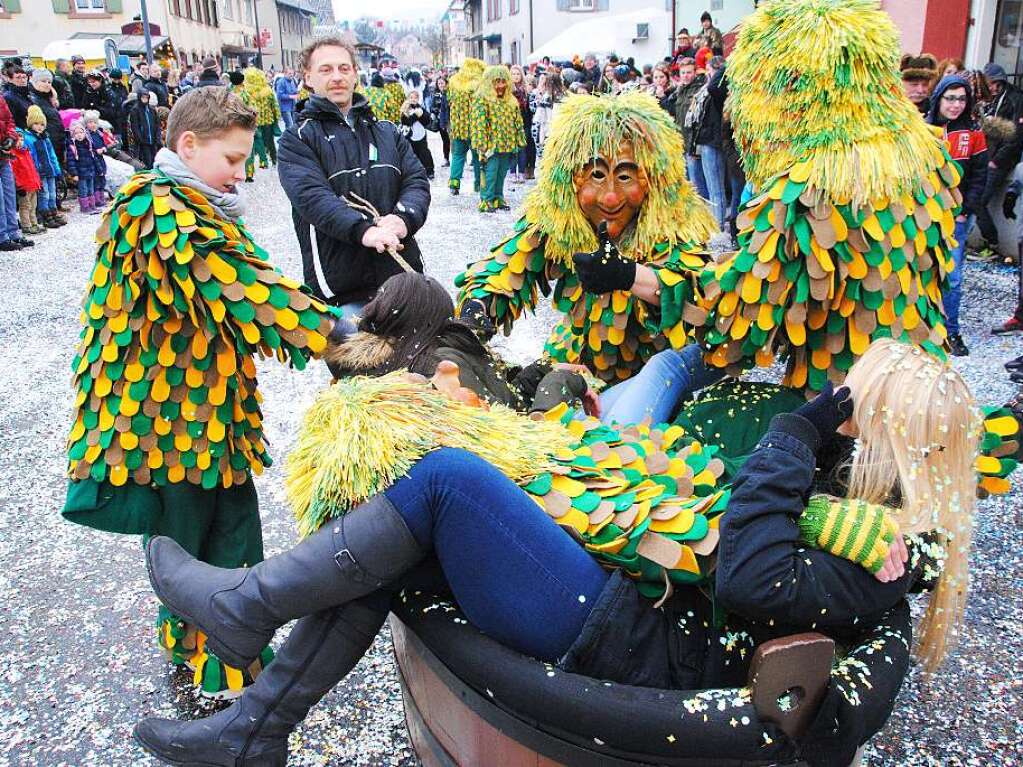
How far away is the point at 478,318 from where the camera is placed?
2.58m

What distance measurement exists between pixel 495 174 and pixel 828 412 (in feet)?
28.9

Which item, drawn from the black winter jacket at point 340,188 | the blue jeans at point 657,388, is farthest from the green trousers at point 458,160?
the blue jeans at point 657,388

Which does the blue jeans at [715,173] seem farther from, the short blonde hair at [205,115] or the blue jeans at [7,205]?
the blue jeans at [7,205]

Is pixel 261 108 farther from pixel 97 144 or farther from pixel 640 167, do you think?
pixel 640 167

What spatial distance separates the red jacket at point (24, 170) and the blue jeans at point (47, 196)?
1.98 ft

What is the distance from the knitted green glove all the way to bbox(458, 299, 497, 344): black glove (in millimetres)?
1231

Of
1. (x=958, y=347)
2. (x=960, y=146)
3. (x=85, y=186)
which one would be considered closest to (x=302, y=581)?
(x=958, y=347)

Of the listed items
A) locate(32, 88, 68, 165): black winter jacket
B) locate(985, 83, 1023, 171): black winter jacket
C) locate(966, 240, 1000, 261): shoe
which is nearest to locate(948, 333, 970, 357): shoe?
locate(985, 83, 1023, 171): black winter jacket

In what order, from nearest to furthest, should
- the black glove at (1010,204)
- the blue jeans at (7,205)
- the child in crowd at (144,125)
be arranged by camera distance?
the black glove at (1010,204) < the blue jeans at (7,205) < the child in crowd at (144,125)

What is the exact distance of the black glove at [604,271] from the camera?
234cm

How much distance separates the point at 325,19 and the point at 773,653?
84.0 m

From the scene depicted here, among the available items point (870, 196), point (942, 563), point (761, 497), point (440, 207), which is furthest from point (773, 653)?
point (440, 207)

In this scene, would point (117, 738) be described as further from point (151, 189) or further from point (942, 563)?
point (942, 563)

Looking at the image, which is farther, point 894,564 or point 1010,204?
point 1010,204
